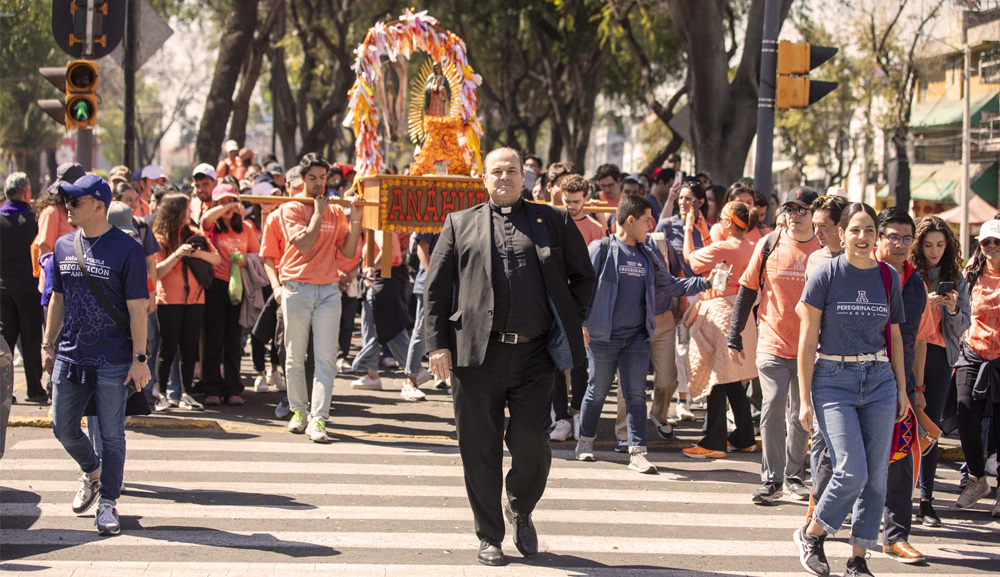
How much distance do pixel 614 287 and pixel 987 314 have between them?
249cm

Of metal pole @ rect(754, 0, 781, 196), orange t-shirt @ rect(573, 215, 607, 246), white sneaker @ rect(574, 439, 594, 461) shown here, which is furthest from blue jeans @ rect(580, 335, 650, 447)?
metal pole @ rect(754, 0, 781, 196)

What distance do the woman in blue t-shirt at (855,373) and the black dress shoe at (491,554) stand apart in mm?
1634

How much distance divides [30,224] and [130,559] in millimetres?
5109

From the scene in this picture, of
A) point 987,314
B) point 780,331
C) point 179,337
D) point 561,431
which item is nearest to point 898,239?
point 780,331

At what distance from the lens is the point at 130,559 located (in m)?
5.61

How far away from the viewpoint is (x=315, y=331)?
28.2ft

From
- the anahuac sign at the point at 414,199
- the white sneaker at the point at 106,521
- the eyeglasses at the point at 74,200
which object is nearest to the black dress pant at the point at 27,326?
the anahuac sign at the point at 414,199

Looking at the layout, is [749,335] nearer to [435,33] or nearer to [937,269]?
[937,269]

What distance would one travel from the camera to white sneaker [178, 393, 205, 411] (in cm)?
978

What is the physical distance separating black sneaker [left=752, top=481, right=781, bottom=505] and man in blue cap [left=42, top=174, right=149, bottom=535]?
3894 mm

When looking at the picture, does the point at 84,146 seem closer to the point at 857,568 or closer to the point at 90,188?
the point at 90,188

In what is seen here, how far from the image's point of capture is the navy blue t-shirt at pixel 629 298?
7.98m

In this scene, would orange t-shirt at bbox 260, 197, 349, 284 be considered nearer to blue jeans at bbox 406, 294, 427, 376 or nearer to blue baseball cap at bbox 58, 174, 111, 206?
blue jeans at bbox 406, 294, 427, 376

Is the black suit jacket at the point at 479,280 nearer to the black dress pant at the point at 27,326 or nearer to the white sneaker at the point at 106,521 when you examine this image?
the white sneaker at the point at 106,521
